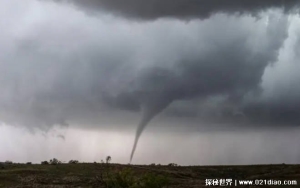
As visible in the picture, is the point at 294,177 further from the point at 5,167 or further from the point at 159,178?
the point at 5,167

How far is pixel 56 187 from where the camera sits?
123 m

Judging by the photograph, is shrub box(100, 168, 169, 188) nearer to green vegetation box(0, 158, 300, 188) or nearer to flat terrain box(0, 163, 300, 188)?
green vegetation box(0, 158, 300, 188)

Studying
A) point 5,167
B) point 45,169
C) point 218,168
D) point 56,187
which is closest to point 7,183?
point 56,187

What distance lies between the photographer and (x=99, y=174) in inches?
5679

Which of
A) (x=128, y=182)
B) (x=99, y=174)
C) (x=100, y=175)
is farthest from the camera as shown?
(x=99, y=174)

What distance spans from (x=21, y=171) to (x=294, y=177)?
8942 cm

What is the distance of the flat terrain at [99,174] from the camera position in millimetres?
130875

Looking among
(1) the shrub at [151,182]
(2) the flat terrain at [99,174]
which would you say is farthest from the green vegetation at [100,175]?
(1) the shrub at [151,182]

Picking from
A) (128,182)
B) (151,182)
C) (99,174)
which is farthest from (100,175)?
(151,182)

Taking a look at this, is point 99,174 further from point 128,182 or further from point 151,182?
point 151,182

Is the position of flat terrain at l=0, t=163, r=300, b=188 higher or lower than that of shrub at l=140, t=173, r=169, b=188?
higher

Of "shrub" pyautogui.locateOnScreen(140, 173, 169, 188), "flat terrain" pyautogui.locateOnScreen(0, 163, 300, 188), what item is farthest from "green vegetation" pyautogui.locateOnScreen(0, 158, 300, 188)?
"shrub" pyautogui.locateOnScreen(140, 173, 169, 188)

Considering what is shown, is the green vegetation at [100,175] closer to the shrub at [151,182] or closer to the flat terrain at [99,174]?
the flat terrain at [99,174]

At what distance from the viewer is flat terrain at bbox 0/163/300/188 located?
130875mm
